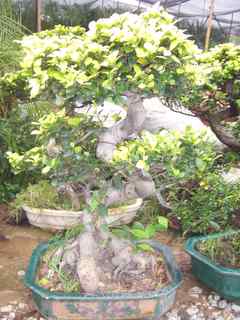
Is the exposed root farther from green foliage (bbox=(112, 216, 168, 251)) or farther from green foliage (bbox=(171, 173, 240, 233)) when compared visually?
green foliage (bbox=(171, 173, 240, 233))

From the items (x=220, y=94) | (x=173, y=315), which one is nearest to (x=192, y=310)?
(x=173, y=315)

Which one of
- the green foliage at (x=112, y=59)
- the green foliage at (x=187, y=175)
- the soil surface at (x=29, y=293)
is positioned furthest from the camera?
the soil surface at (x=29, y=293)

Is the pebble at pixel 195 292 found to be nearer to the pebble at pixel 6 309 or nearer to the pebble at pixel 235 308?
the pebble at pixel 235 308

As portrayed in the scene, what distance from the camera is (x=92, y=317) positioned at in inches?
66.4

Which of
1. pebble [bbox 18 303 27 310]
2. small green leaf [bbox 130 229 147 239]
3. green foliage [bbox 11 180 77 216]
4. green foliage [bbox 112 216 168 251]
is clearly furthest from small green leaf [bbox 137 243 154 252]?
green foliage [bbox 11 180 77 216]

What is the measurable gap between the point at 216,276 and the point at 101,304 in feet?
1.77

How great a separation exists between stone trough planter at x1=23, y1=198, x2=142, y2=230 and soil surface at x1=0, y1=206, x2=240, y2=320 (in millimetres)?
101

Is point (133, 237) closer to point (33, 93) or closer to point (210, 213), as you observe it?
point (210, 213)

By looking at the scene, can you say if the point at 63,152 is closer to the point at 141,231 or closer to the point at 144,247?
the point at 141,231

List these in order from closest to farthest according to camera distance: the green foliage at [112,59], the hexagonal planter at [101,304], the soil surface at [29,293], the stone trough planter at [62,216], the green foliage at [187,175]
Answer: the green foliage at [112,59] → the green foliage at [187,175] → the hexagonal planter at [101,304] → the soil surface at [29,293] → the stone trough planter at [62,216]

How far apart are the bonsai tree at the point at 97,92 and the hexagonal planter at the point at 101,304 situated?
0.11m

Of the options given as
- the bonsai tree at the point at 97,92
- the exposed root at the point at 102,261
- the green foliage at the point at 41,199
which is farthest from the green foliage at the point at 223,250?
the green foliage at the point at 41,199

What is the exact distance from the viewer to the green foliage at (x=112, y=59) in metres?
1.38

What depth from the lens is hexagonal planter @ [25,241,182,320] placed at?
65.1 inches
